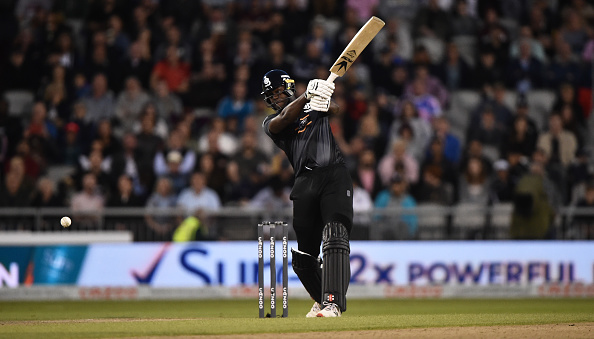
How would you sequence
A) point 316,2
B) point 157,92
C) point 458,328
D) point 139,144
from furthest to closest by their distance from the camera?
point 316,2, point 157,92, point 139,144, point 458,328

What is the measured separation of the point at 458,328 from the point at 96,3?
13.6 meters

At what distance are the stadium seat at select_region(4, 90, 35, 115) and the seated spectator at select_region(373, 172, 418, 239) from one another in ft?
24.1

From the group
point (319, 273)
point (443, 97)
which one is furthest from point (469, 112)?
point (319, 273)

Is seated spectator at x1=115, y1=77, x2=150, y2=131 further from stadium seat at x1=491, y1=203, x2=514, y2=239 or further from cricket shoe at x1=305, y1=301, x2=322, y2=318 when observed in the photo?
cricket shoe at x1=305, y1=301, x2=322, y2=318

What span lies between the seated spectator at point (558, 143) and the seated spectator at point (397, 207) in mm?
2907

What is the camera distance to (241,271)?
1538 cm

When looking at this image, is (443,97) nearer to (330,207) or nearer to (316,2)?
(316,2)

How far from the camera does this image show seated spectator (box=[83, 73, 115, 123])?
18.2 m

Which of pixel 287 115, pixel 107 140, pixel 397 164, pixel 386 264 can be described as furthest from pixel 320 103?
pixel 107 140

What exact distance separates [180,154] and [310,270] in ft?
26.7

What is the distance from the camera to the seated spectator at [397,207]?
625 inches

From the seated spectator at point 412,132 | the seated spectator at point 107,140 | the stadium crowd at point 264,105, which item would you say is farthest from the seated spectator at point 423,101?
the seated spectator at point 107,140

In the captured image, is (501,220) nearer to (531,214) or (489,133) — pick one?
(531,214)

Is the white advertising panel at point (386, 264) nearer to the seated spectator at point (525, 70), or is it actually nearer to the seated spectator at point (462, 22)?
the seated spectator at point (525, 70)
